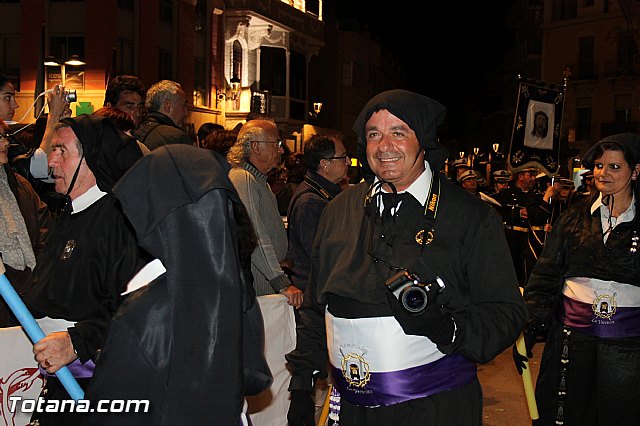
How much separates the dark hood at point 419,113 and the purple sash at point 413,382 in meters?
0.90

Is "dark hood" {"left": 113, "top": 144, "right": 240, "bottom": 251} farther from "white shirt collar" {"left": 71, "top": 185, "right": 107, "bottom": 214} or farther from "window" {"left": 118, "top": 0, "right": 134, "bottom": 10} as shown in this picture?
"window" {"left": 118, "top": 0, "right": 134, "bottom": 10}

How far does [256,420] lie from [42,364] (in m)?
3.10

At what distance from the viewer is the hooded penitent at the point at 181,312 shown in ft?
9.02

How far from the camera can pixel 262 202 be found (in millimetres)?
→ 6773

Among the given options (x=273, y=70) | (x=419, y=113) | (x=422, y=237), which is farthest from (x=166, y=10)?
(x=422, y=237)

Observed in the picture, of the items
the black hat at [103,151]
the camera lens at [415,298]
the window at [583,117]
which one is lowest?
the camera lens at [415,298]

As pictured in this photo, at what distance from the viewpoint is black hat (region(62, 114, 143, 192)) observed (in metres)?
4.01

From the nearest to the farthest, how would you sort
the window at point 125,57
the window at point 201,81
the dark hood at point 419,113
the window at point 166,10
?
1. the dark hood at point 419,113
2. the window at point 125,57
3. the window at point 166,10
4. the window at point 201,81

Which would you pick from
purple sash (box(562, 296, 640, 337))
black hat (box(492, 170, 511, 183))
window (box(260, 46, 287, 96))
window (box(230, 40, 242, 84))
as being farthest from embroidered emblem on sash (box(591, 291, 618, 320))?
window (box(260, 46, 287, 96))

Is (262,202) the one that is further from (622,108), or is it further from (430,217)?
(622,108)

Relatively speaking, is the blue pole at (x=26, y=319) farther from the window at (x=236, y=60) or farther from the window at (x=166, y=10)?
the window at (x=236, y=60)

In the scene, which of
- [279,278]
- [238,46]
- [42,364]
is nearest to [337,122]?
[238,46]

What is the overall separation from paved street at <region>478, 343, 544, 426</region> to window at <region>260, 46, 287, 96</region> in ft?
78.5

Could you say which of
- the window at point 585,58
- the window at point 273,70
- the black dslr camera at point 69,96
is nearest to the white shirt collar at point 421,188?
the black dslr camera at point 69,96
